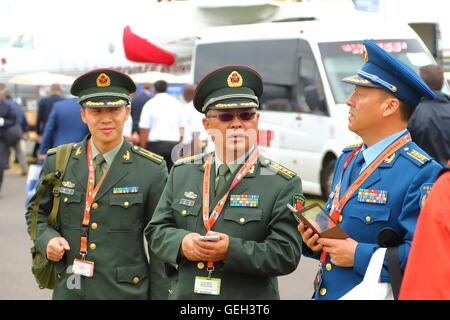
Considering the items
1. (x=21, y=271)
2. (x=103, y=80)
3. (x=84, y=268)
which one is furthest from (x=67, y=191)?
(x=21, y=271)

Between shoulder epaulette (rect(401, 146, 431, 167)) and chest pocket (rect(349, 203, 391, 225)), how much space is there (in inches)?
8.6

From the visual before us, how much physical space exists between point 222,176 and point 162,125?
8257 mm

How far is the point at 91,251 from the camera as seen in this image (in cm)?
421

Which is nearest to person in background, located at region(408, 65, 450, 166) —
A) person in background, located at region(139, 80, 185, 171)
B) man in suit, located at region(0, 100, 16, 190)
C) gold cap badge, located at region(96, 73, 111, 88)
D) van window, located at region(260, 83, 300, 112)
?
gold cap badge, located at region(96, 73, 111, 88)

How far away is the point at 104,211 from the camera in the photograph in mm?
4246

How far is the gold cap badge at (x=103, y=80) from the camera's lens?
4380mm

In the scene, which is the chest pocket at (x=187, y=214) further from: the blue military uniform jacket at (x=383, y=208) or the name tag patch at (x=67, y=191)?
the name tag patch at (x=67, y=191)

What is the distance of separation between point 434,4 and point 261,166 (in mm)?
13832

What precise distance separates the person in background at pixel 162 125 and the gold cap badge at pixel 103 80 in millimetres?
7401

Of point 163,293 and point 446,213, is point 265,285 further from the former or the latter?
point 446,213

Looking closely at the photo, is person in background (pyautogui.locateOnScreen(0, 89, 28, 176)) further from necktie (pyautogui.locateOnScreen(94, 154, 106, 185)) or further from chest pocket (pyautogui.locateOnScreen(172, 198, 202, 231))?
chest pocket (pyautogui.locateOnScreen(172, 198, 202, 231))

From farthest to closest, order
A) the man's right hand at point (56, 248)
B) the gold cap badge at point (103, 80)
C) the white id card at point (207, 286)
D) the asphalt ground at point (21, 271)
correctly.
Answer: the asphalt ground at point (21, 271)
the gold cap badge at point (103, 80)
the man's right hand at point (56, 248)
the white id card at point (207, 286)

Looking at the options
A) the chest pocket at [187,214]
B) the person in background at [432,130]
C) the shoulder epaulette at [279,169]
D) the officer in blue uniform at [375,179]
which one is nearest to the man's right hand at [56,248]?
the chest pocket at [187,214]

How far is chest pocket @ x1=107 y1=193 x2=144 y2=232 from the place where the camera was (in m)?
4.24
